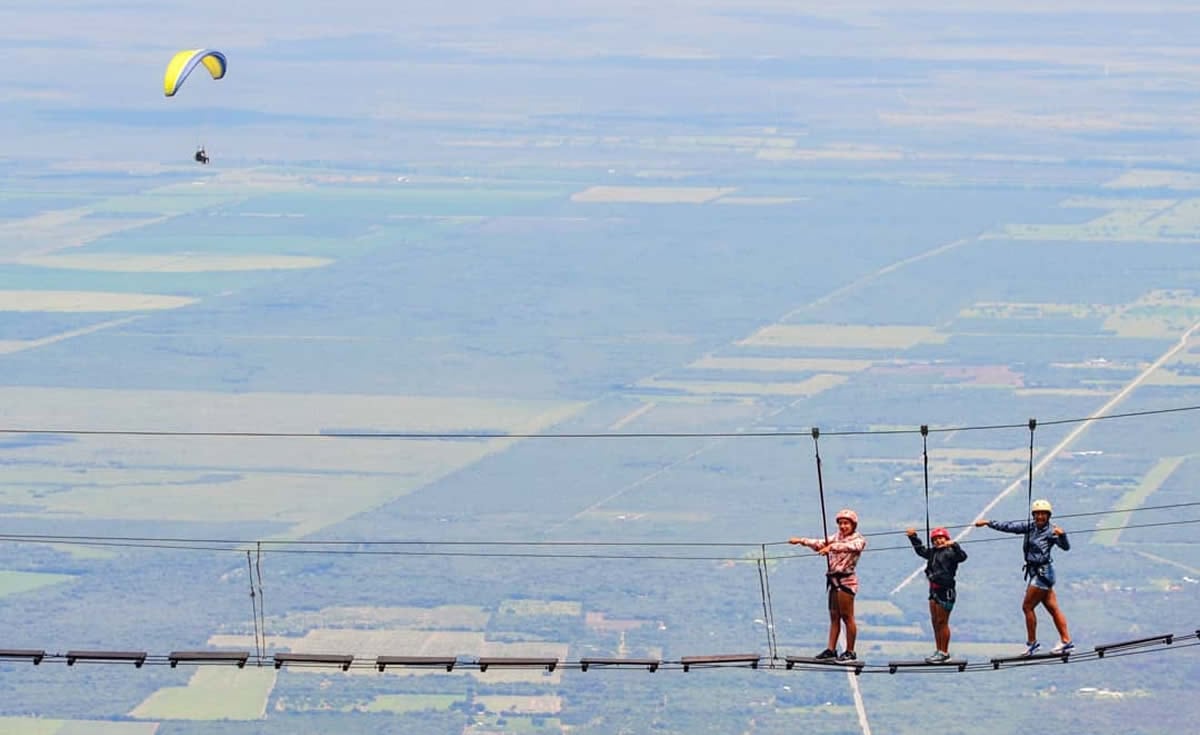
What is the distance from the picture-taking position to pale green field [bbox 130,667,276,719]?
170375mm

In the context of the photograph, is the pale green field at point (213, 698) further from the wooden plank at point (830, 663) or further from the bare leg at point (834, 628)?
the wooden plank at point (830, 663)

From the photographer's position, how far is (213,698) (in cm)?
17388

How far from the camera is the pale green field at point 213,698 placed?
17038 centimetres

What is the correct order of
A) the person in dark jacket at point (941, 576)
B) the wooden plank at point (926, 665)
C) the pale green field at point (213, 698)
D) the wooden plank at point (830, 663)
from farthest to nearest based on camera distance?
the pale green field at point (213, 698)
the person in dark jacket at point (941, 576)
the wooden plank at point (830, 663)
the wooden plank at point (926, 665)

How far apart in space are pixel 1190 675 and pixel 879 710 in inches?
960

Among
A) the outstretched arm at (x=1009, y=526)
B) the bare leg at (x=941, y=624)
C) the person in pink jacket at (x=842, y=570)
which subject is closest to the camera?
the outstretched arm at (x=1009, y=526)

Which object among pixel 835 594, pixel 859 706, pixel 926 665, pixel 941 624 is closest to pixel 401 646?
pixel 859 706

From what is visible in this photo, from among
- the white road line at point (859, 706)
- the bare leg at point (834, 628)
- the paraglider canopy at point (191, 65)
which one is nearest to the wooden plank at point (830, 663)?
the bare leg at point (834, 628)

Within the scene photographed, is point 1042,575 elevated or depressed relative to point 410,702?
elevated

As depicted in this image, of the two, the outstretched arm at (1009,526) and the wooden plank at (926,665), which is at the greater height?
the outstretched arm at (1009,526)

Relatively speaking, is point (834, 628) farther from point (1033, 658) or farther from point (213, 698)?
point (213, 698)

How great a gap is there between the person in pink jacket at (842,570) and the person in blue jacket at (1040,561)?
1.62m

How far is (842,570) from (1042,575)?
8.66ft

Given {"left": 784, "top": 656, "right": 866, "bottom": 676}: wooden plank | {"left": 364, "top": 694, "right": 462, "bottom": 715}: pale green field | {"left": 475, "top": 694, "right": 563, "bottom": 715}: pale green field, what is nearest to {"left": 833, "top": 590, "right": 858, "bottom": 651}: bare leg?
{"left": 784, "top": 656, "right": 866, "bottom": 676}: wooden plank
